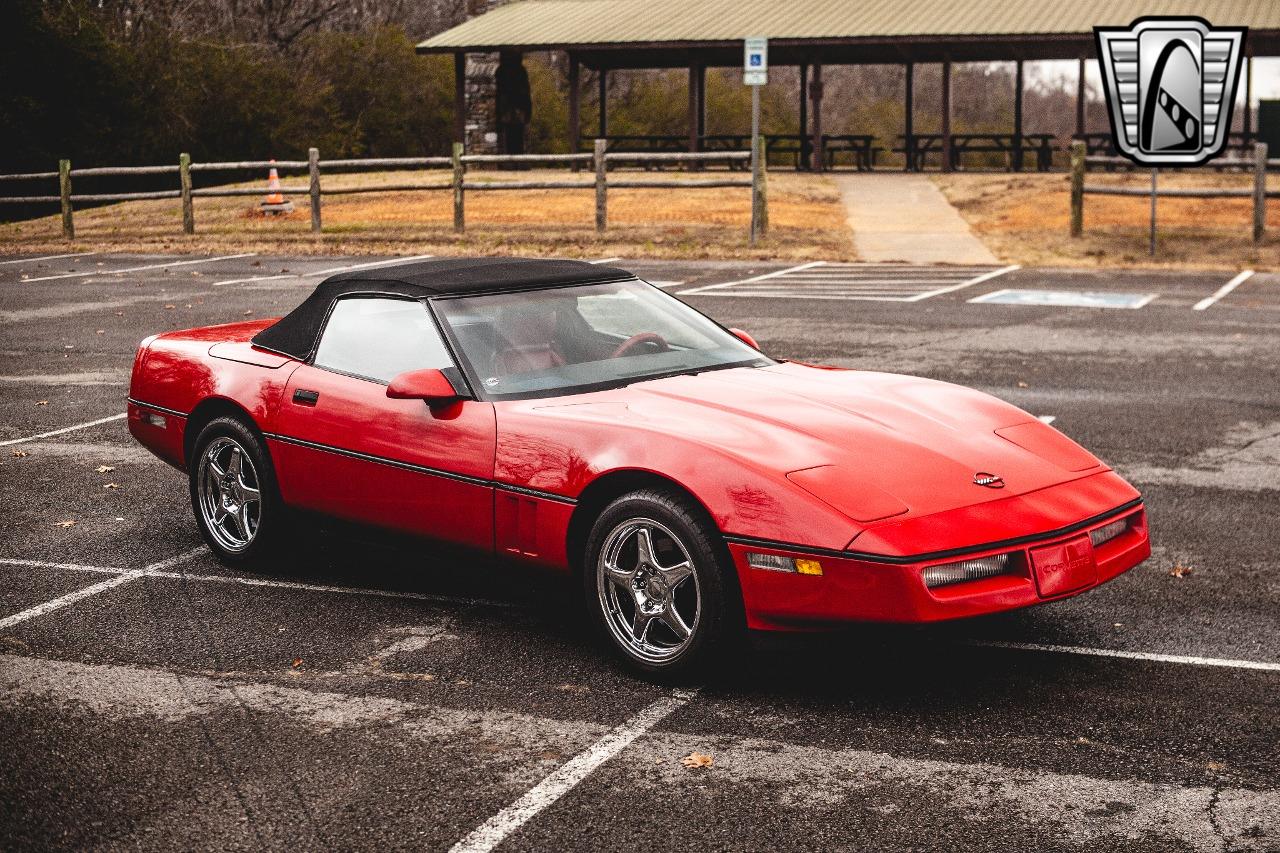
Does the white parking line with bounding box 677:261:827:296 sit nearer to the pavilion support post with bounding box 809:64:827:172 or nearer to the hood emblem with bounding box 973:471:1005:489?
the hood emblem with bounding box 973:471:1005:489

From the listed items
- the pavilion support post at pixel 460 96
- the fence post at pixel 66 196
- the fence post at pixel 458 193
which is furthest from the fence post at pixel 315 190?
the pavilion support post at pixel 460 96

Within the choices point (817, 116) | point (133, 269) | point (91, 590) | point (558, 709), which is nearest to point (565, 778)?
point (558, 709)

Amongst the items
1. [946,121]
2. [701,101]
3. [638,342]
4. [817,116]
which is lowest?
[638,342]

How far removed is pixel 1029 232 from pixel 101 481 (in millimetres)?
19686

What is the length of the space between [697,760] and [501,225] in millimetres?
23810

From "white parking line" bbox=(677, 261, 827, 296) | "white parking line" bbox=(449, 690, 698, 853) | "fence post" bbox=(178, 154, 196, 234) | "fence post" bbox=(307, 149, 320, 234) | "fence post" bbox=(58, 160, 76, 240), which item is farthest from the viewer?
"fence post" bbox=(58, 160, 76, 240)

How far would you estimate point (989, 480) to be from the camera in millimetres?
4926

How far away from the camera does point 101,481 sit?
833 centimetres

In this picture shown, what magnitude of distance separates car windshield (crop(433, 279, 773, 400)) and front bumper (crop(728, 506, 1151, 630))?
1279 mm

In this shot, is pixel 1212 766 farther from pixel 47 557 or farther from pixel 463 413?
pixel 47 557

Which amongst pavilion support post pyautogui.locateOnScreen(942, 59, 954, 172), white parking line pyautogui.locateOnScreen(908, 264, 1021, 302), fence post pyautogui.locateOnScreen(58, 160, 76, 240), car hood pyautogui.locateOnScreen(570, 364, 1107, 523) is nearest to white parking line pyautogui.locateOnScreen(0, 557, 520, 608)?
car hood pyautogui.locateOnScreen(570, 364, 1107, 523)

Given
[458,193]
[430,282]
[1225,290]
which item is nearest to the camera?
[430,282]

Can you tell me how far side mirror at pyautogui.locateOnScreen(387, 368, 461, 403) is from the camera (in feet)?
17.9

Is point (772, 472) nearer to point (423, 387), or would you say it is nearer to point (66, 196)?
point (423, 387)
